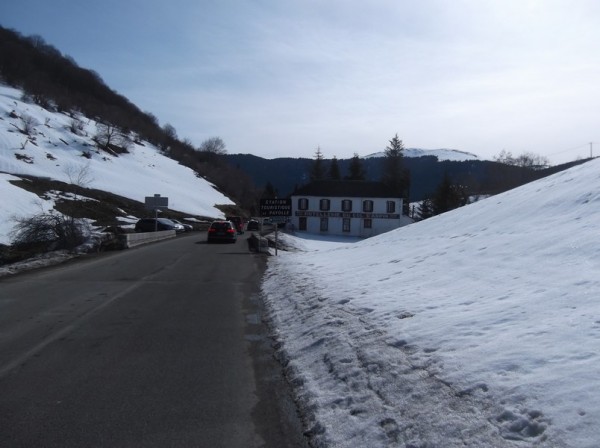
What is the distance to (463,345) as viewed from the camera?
249 inches

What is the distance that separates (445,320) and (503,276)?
2.52 metres

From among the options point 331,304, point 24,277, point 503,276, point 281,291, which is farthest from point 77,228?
point 503,276

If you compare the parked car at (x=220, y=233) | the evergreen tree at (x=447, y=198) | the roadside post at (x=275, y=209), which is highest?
the evergreen tree at (x=447, y=198)

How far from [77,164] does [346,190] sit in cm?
4628

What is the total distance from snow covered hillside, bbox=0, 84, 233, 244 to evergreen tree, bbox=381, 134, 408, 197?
33438mm

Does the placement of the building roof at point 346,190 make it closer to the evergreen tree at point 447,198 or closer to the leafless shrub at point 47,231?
the evergreen tree at point 447,198

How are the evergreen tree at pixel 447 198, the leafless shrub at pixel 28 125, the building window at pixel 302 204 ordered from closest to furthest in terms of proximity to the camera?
the evergreen tree at pixel 447 198
the building window at pixel 302 204
the leafless shrub at pixel 28 125

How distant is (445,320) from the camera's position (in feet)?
25.0

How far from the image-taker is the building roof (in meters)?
86.0

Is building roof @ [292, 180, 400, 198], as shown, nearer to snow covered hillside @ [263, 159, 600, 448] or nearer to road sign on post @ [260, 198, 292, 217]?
road sign on post @ [260, 198, 292, 217]

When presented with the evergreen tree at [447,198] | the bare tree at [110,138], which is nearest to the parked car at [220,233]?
the evergreen tree at [447,198]

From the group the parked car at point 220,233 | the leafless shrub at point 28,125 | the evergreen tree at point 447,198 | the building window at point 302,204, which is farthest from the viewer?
the leafless shrub at point 28,125

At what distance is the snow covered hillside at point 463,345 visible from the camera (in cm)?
450

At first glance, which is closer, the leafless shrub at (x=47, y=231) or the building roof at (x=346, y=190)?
the leafless shrub at (x=47, y=231)
